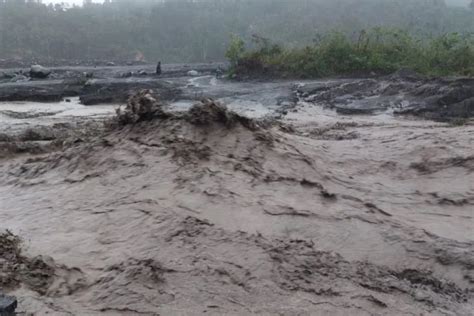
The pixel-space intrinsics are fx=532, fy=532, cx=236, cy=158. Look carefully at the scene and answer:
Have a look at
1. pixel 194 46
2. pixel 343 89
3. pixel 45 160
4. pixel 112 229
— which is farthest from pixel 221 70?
pixel 194 46

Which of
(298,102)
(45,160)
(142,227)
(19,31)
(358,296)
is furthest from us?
(19,31)

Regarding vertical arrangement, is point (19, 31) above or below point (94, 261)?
above

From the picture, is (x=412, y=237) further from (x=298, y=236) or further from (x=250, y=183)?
(x=250, y=183)

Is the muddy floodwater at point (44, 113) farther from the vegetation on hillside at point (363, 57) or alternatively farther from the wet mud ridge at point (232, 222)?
the vegetation on hillside at point (363, 57)

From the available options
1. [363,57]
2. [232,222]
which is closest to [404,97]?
[363,57]

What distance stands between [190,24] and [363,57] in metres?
31.2

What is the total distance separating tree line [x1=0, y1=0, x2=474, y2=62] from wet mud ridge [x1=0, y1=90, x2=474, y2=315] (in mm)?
29908

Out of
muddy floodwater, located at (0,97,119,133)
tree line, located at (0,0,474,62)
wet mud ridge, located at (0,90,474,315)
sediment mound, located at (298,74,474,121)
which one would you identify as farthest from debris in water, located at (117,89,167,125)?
tree line, located at (0,0,474,62)

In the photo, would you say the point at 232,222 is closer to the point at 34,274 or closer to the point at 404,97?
the point at 34,274

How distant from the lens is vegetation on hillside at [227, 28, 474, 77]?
13195mm

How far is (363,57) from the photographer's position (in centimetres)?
1434

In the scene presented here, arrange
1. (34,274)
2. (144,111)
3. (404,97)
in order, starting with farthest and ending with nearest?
(404,97), (144,111), (34,274)

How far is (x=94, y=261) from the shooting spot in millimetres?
3299

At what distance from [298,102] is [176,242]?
24.9 feet
